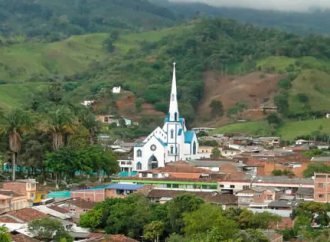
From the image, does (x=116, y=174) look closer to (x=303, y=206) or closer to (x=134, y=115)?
(x=303, y=206)

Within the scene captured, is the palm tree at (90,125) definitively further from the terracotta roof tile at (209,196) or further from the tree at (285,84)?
the tree at (285,84)

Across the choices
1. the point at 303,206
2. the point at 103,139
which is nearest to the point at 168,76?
the point at 103,139

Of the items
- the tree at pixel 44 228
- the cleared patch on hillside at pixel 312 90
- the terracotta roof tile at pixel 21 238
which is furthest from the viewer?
the cleared patch on hillside at pixel 312 90

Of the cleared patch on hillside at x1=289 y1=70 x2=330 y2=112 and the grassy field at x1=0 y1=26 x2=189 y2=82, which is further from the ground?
the grassy field at x1=0 y1=26 x2=189 y2=82

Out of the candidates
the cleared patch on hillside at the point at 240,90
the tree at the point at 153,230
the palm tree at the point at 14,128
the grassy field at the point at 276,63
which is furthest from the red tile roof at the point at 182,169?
the grassy field at the point at 276,63

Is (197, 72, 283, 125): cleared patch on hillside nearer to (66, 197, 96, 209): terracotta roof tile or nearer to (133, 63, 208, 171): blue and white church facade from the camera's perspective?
(133, 63, 208, 171): blue and white church facade

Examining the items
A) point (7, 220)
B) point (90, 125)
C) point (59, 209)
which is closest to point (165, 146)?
point (90, 125)

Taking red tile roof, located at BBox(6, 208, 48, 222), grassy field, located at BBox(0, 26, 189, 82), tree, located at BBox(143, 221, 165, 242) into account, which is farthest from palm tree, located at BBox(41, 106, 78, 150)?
grassy field, located at BBox(0, 26, 189, 82)
